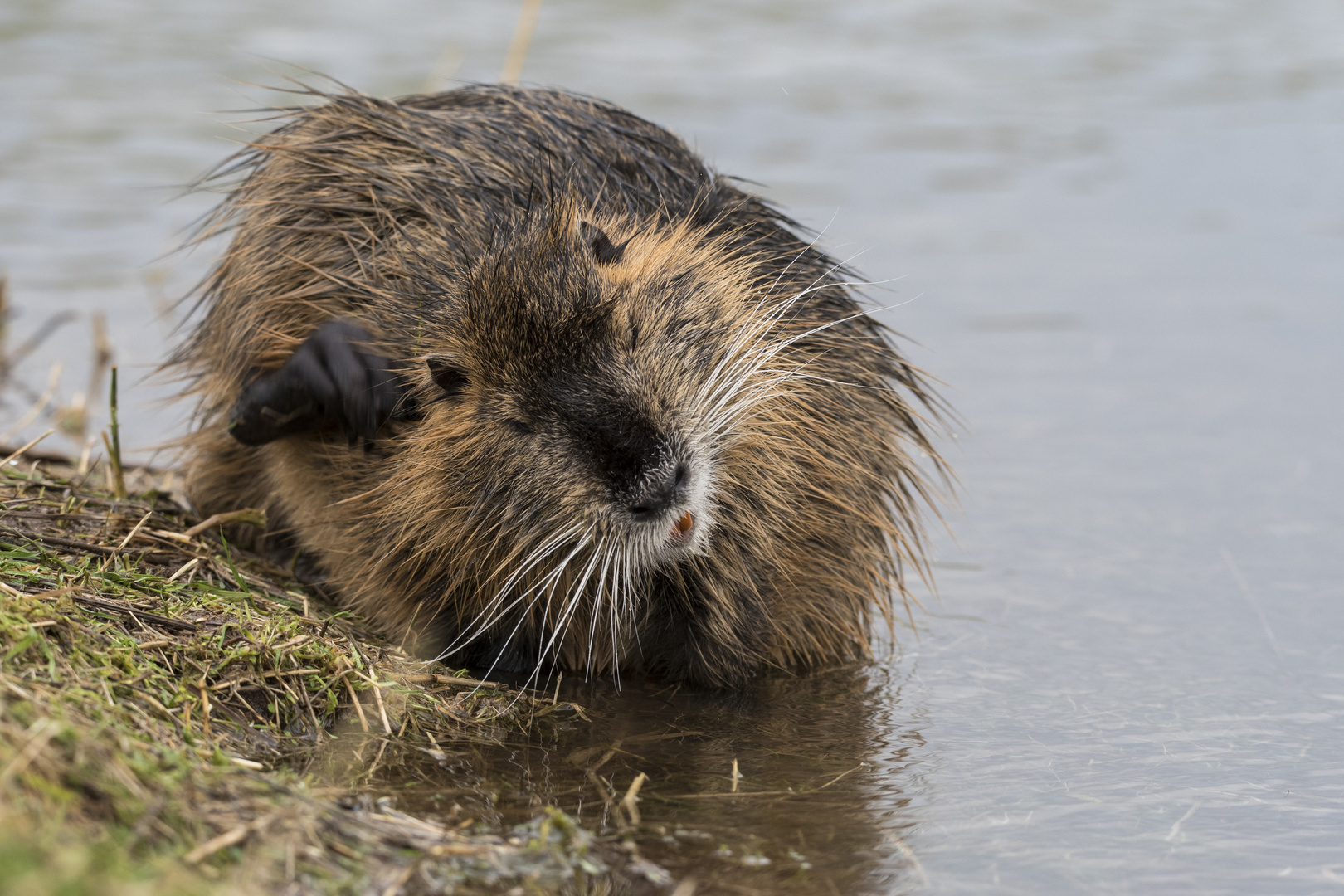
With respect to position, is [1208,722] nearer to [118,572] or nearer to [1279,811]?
[1279,811]

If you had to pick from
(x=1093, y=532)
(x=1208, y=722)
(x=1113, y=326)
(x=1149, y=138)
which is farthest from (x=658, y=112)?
(x=1208, y=722)

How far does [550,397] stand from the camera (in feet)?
9.19

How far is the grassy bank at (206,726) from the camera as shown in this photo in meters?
1.94

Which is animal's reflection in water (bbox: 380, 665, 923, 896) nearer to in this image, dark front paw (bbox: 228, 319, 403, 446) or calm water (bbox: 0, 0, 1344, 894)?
calm water (bbox: 0, 0, 1344, 894)

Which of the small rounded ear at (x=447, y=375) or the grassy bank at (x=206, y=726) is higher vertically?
the small rounded ear at (x=447, y=375)

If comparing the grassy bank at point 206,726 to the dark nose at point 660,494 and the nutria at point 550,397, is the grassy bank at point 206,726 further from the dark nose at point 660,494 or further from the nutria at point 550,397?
the dark nose at point 660,494

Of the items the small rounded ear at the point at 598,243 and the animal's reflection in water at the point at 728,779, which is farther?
the small rounded ear at the point at 598,243

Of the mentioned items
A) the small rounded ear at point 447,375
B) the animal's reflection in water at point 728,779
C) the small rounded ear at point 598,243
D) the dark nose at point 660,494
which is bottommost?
the animal's reflection in water at point 728,779

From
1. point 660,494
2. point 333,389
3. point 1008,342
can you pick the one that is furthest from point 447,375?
point 1008,342

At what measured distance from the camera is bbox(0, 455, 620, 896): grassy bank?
76.5 inches

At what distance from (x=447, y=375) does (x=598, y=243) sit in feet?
1.29

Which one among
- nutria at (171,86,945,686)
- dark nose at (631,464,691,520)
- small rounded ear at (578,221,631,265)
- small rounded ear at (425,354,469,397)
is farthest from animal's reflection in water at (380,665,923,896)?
small rounded ear at (578,221,631,265)

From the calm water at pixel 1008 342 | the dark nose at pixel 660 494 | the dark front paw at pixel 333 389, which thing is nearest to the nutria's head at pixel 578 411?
the dark nose at pixel 660 494

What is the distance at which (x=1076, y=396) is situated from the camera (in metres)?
5.29
